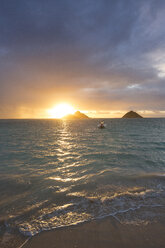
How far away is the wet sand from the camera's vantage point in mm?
3771

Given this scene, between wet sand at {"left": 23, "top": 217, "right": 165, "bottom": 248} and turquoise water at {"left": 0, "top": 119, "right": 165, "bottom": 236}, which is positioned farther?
turquoise water at {"left": 0, "top": 119, "right": 165, "bottom": 236}

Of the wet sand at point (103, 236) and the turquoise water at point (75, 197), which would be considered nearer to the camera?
the wet sand at point (103, 236)

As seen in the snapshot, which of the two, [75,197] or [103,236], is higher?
[103,236]

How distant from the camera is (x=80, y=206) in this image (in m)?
5.79

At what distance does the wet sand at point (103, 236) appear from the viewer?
3.77 m

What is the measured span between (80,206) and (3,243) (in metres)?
2.95

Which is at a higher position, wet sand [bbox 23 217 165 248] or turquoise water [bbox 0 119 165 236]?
wet sand [bbox 23 217 165 248]

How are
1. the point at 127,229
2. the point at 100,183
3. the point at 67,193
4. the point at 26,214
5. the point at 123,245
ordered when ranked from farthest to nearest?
the point at 100,183 < the point at 67,193 < the point at 26,214 < the point at 127,229 < the point at 123,245

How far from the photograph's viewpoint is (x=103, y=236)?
409cm

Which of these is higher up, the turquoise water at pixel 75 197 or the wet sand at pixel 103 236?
the wet sand at pixel 103 236

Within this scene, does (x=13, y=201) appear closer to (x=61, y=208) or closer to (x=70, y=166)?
(x=61, y=208)

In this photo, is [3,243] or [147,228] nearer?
[3,243]

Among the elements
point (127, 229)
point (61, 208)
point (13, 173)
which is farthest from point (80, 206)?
point (13, 173)

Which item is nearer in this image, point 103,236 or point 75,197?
point 103,236
